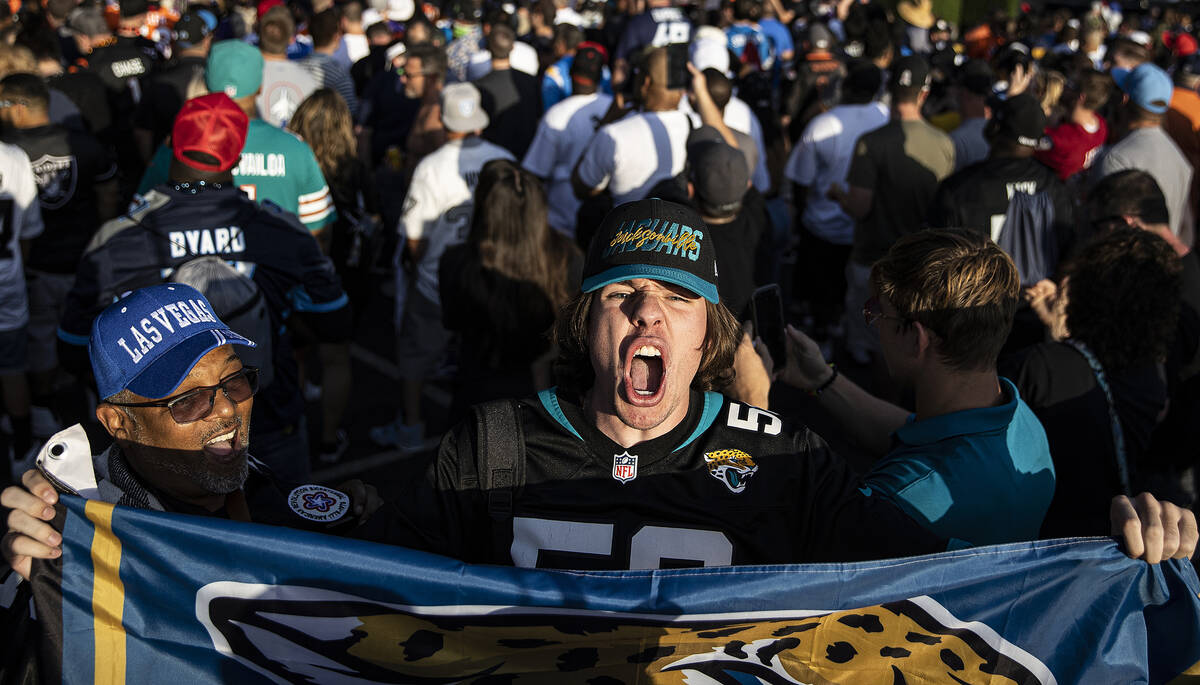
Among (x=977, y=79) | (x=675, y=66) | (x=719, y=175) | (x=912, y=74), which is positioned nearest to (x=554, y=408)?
(x=719, y=175)

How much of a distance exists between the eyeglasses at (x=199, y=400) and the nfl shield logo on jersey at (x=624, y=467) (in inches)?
40.6

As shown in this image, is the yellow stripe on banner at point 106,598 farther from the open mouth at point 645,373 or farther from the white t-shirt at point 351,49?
the white t-shirt at point 351,49

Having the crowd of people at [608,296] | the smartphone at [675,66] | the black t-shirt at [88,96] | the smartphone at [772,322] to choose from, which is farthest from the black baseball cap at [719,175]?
the black t-shirt at [88,96]

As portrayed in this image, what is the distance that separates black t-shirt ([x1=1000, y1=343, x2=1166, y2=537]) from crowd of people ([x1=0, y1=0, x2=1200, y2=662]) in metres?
0.01

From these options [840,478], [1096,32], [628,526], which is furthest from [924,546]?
[1096,32]

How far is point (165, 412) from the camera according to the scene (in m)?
2.52

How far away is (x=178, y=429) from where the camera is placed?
254 cm

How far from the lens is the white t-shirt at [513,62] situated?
921cm

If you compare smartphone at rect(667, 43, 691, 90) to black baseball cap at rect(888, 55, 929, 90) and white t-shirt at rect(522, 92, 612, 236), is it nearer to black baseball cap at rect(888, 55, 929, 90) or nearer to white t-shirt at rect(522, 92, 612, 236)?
white t-shirt at rect(522, 92, 612, 236)

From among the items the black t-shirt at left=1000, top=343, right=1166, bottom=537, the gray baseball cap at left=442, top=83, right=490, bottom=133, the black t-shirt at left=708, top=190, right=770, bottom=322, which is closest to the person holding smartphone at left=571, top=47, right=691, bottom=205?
the gray baseball cap at left=442, top=83, right=490, bottom=133

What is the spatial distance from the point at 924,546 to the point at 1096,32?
11406 mm

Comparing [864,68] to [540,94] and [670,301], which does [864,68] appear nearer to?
[540,94]

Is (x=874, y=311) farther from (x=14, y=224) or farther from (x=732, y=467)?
(x=14, y=224)

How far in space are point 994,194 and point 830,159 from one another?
1860mm
